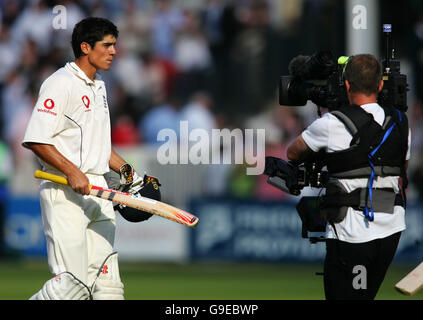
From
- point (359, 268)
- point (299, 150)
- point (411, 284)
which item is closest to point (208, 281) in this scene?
point (299, 150)

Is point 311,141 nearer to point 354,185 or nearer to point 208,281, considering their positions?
point 354,185

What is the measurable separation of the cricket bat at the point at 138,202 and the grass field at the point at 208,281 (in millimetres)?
3724

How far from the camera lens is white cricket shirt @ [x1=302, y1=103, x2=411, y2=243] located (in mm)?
6035

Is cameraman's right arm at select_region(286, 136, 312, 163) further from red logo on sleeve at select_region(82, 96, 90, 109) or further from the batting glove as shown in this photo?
red logo on sleeve at select_region(82, 96, 90, 109)

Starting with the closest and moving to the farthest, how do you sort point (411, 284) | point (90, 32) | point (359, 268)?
point (411, 284) → point (359, 268) → point (90, 32)

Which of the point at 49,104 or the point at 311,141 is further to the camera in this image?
the point at 49,104

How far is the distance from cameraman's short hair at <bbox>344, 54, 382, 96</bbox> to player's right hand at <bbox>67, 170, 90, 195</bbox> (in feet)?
6.04

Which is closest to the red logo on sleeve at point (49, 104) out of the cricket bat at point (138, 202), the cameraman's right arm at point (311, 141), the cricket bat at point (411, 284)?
the cricket bat at point (138, 202)

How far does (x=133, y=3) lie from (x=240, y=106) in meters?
3.34

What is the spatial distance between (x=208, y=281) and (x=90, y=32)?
623 cm

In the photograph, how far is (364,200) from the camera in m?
6.05

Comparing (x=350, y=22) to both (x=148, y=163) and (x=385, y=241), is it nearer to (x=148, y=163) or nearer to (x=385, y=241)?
(x=148, y=163)

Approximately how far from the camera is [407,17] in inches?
608
